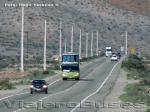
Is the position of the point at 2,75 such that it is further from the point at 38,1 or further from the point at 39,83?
the point at 38,1

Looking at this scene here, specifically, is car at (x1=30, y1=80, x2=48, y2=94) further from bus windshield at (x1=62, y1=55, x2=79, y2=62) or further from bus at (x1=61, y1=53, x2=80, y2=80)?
bus windshield at (x1=62, y1=55, x2=79, y2=62)

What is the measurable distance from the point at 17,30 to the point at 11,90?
374ft

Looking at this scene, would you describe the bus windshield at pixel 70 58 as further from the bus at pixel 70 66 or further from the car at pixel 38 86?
the car at pixel 38 86

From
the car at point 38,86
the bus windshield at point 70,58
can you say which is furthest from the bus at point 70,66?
the car at point 38,86

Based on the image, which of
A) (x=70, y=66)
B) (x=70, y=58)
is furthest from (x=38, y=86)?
(x=70, y=58)

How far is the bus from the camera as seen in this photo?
8194cm

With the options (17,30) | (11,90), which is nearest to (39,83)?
(11,90)

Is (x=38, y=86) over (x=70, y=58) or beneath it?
beneath

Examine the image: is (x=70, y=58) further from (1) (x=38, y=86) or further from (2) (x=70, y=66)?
(1) (x=38, y=86)

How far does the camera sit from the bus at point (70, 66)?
8194cm

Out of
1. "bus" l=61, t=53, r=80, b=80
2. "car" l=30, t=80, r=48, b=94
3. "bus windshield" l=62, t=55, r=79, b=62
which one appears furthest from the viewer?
"bus windshield" l=62, t=55, r=79, b=62

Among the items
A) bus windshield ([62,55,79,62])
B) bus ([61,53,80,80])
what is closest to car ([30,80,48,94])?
bus ([61,53,80,80])

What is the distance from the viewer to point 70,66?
268 feet

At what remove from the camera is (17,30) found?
181 meters
